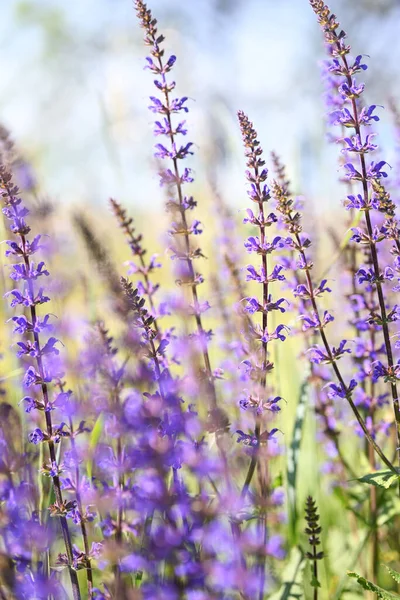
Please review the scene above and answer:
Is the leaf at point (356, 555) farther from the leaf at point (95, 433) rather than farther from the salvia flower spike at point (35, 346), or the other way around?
the salvia flower spike at point (35, 346)

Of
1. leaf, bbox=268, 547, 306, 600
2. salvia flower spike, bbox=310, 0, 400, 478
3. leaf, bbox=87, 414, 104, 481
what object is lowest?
leaf, bbox=268, 547, 306, 600

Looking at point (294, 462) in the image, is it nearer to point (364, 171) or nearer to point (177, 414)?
point (177, 414)

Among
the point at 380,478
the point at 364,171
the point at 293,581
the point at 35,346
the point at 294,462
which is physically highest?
the point at 364,171

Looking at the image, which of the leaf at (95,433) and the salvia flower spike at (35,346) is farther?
the leaf at (95,433)

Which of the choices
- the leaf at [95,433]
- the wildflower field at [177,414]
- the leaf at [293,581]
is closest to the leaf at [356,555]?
the wildflower field at [177,414]

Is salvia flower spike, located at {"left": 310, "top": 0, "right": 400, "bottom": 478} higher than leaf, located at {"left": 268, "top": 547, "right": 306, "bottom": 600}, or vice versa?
salvia flower spike, located at {"left": 310, "top": 0, "right": 400, "bottom": 478}

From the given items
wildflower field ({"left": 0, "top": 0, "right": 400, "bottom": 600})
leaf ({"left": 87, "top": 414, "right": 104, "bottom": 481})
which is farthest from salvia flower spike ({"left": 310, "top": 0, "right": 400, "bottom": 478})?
leaf ({"left": 87, "top": 414, "right": 104, "bottom": 481})

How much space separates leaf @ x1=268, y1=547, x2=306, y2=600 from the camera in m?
2.76

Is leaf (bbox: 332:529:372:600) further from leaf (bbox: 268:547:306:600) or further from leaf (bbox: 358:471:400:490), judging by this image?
leaf (bbox: 358:471:400:490)

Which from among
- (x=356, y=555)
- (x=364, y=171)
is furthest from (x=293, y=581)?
(x=364, y=171)

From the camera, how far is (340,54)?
2293 millimetres

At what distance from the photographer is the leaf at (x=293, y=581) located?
2756 mm

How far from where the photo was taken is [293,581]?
282cm

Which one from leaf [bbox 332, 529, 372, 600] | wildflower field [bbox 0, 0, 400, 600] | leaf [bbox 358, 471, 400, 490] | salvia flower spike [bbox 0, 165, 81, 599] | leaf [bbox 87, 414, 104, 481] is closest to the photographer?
wildflower field [bbox 0, 0, 400, 600]
